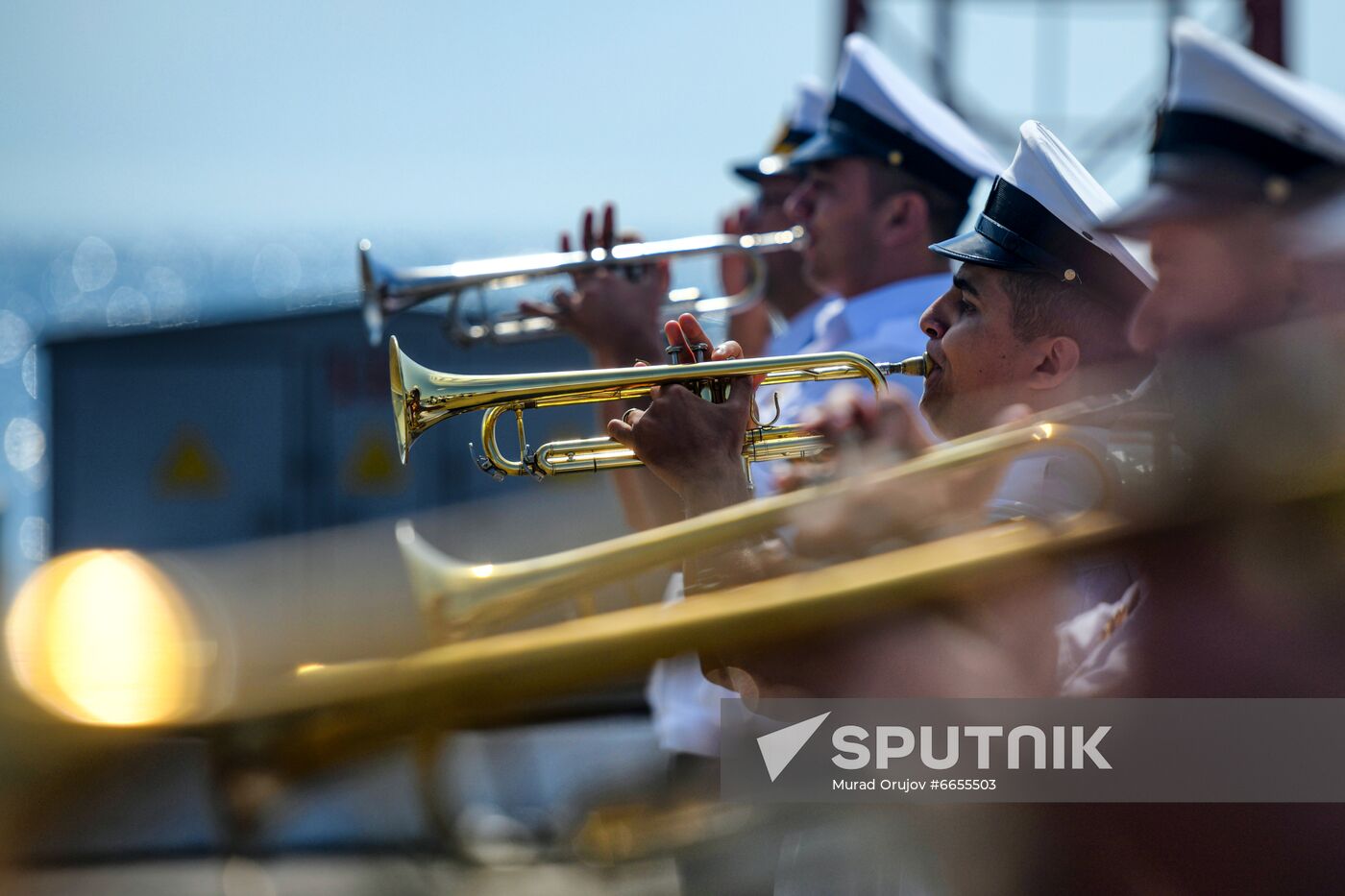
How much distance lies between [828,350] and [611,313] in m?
0.74

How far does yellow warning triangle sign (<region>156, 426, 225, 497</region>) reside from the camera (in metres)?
7.61

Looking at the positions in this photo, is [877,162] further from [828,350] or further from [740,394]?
[740,394]

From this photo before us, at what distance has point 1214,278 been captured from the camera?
1584mm

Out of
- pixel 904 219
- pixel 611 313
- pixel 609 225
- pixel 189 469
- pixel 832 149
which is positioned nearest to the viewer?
pixel 904 219

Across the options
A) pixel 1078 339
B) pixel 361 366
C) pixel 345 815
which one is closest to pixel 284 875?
pixel 345 815

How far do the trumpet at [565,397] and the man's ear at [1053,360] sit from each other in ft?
0.81

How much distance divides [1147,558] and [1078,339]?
638 millimetres

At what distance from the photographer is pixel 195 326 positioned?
772cm

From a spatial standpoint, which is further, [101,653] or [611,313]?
[611,313]

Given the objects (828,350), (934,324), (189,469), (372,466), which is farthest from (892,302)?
(189,469)

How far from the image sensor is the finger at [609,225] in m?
3.88

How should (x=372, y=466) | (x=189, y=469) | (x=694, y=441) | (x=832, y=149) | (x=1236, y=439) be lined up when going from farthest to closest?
(x=372, y=466)
(x=189, y=469)
(x=832, y=149)
(x=694, y=441)
(x=1236, y=439)

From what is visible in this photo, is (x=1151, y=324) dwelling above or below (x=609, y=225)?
above

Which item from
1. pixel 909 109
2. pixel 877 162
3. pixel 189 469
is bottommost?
pixel 189 469
